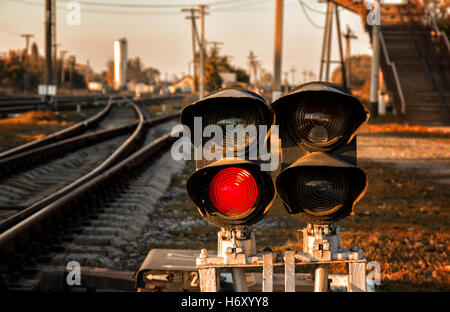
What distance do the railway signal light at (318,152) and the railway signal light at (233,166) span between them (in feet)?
0.34

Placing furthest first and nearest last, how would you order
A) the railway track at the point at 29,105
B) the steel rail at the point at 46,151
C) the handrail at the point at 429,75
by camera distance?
the railway track at the point at 29,105 → the handrail at the point at 429,75 → the steel rail at the point at 46,151

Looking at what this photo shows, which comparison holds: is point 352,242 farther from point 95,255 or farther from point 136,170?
point 136,170

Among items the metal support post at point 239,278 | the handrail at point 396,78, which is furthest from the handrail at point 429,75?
the metal support post at point 239,278

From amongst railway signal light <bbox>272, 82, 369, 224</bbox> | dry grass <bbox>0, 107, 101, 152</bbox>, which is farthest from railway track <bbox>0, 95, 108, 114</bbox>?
railway signal light <bbox>272, 82, 369, 224</bbox>

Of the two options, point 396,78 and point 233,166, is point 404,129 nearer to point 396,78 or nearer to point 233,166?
point 396,78

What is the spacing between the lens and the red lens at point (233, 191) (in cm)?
238

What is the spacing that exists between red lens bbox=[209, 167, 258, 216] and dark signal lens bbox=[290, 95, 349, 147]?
30cm

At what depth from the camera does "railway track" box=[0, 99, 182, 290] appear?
17.7ft

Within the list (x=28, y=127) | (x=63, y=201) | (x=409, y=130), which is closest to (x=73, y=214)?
(x=63, y=201)

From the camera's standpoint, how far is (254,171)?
235 cm

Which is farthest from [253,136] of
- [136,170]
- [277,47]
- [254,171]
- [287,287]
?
[277,47]

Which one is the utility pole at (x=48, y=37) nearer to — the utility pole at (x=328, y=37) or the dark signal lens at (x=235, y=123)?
the utility pole at (x=328, y=37)

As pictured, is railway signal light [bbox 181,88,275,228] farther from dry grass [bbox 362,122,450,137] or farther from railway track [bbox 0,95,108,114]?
railway track [bbox 0,95,108,114]

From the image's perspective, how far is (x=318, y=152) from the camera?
2.40m
